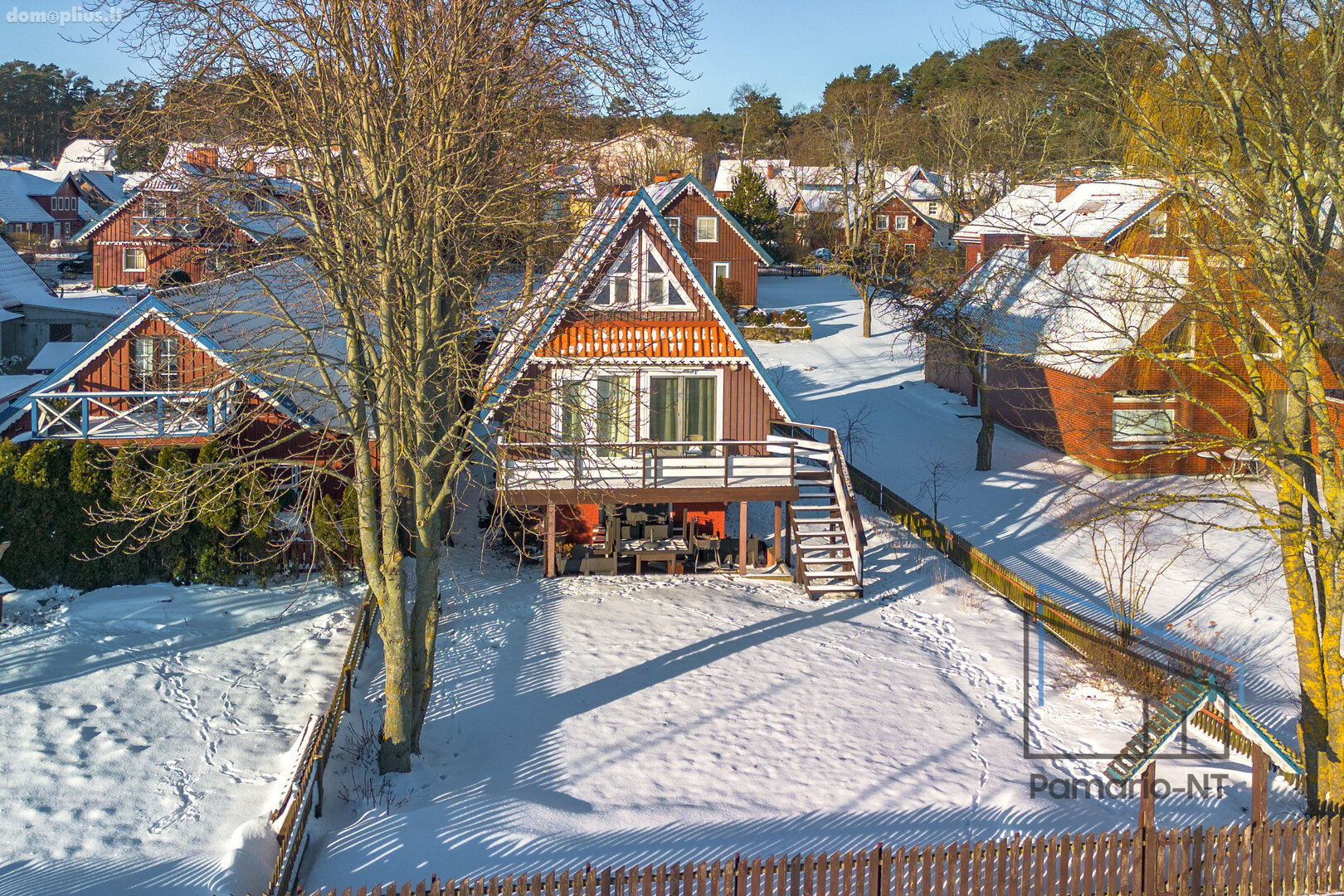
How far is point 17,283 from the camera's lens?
39219 millimetres

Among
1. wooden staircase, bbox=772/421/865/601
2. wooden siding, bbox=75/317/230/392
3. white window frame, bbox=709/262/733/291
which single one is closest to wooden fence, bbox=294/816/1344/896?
wooden staircase, bbox=772/421/865/601

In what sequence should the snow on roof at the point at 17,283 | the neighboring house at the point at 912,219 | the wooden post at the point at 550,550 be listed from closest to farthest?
the wooden post at the point at 550,550, the snow on roof at the point at 17,283, the neighboring house at the point at 912,219

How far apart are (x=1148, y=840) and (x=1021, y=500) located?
55.5 ft

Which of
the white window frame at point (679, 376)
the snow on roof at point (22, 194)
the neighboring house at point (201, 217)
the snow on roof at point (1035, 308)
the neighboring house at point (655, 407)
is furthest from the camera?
the snow on roof at point (22, 194)

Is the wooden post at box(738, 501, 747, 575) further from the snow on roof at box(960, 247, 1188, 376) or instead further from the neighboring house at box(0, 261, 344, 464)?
the snow on roof at box(960, 247, 1188, 376)

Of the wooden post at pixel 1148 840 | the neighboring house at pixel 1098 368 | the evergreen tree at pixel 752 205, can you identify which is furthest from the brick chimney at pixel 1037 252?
the evergreen tree at pixel 752 205

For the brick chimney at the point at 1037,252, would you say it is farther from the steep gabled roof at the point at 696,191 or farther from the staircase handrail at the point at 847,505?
the staircase handrail at the point at 847,505

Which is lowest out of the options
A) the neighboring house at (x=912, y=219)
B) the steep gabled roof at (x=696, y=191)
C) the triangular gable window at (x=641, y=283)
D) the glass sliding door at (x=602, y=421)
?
the glass sliding door at (x=602, y=421)

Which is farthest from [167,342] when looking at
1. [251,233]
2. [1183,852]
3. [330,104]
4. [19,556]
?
[1183,852]

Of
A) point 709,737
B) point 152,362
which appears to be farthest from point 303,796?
point 152,362

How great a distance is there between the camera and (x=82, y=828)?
10.6 m

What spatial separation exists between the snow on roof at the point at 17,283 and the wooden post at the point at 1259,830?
4191 centimetres

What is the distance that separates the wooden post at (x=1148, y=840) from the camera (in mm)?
10039

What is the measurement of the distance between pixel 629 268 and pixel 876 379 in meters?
22.1
